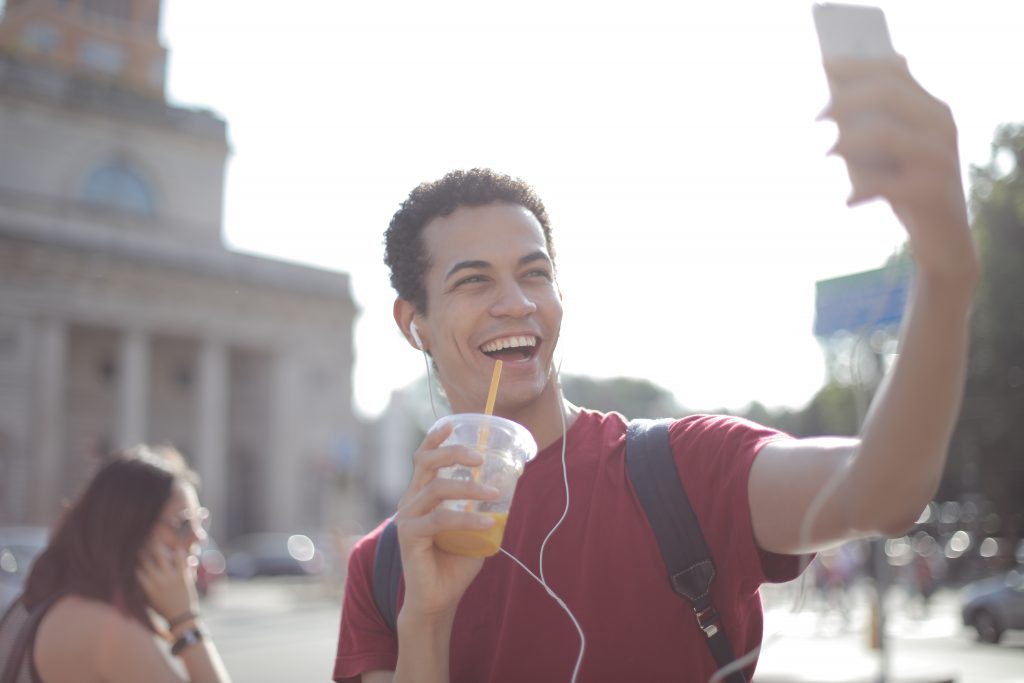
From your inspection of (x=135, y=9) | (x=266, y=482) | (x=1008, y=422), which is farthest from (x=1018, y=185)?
(x=135, y=9)

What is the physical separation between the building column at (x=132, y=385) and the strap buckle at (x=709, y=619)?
43.7 m

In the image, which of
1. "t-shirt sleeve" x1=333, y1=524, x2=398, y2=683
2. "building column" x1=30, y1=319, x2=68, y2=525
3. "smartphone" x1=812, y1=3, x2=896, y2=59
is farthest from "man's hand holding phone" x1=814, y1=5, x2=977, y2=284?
"building column" x1=30, y1=319, x2=68, y2=525

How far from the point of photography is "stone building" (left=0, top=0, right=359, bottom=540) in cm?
4012

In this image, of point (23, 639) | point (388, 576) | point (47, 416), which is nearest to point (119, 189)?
point (47, 416)

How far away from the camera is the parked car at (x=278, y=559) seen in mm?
40438

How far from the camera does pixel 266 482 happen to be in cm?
4806

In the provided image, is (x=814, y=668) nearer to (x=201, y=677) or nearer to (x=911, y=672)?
(x=911, y=672)

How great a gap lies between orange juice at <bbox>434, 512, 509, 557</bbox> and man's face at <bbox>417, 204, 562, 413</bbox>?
547 mm

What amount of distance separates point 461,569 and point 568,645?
310mm

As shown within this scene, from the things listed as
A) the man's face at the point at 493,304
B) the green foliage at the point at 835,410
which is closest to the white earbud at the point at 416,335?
the man's face at the point at 493,304

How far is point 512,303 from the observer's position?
103 inches

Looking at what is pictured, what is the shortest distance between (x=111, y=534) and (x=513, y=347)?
214 centimetres

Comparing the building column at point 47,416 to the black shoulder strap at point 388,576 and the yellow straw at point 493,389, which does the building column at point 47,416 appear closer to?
the black shoulder strap at point 388,576

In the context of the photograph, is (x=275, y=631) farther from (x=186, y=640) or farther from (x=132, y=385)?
(x=132, y=385)
